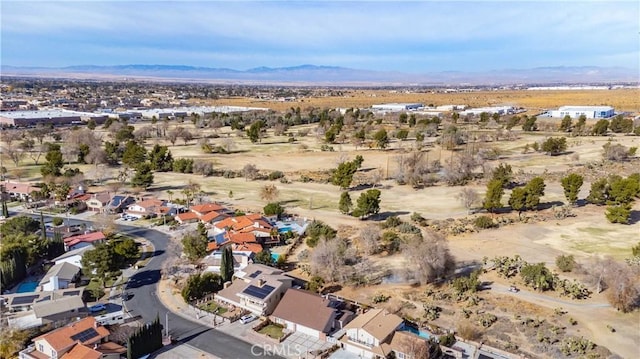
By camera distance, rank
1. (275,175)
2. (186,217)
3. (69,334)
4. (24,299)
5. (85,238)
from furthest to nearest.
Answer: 1. (275,175)
2. (186,217)
3. (85,238)
4. (24,299)
5. (69,334)

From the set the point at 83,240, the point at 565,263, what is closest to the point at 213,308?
the point at 83,240

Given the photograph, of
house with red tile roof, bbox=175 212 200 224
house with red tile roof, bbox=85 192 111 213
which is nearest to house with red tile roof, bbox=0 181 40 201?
house with red tile roof, bbox=85 192 111 213

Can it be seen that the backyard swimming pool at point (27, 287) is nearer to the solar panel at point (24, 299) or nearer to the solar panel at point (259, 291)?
the solar panel at point (24, 299)

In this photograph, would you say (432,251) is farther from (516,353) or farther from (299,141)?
(299,141)

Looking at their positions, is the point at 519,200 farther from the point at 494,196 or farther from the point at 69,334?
the point at 69,334

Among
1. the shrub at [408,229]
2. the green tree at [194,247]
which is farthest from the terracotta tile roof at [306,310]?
the shrub at [408,229]
